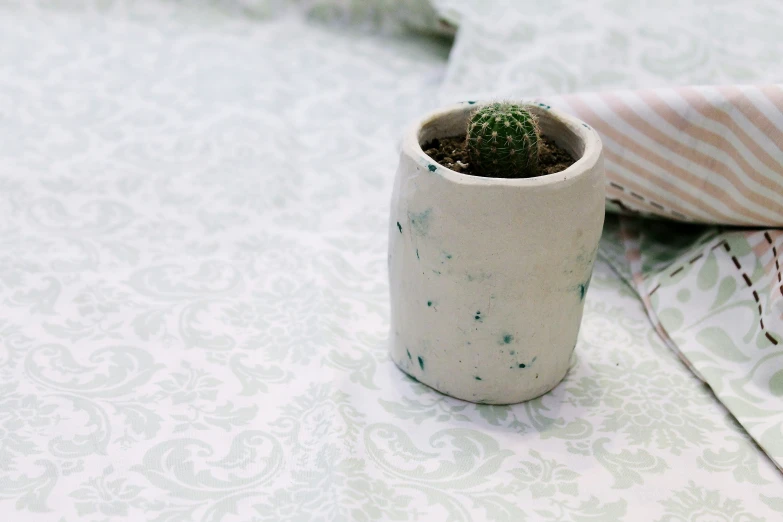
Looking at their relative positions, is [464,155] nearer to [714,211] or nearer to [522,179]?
[522,179]

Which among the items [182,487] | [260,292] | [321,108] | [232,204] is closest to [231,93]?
[321,108]

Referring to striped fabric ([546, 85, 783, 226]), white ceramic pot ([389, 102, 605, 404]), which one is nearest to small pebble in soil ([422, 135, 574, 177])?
white ceramic pot ([389, 102, 605, 404])

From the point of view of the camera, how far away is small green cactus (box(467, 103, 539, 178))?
56 centimetres

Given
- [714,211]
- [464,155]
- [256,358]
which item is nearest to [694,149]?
[714,211]

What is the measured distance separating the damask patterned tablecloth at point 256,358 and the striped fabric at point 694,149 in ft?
0.35

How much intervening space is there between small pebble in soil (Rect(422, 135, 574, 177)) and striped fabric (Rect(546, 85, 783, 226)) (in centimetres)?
13

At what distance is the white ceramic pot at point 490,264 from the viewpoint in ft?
1.81

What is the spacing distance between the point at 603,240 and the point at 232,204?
413 mm

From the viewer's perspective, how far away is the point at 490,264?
22.4 inches

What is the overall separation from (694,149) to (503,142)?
0.26 m

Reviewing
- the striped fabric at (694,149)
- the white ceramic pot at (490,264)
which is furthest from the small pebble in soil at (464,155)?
the striped fabric at (694,149)

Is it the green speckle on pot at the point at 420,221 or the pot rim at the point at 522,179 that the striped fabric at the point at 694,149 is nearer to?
the pot rim at the point at 522,179

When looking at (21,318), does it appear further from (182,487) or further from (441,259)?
(441,259)

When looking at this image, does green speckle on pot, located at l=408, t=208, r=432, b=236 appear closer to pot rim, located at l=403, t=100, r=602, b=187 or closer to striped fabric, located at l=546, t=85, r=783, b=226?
pot rim, located at l=403, t=100, r=602, b=187
